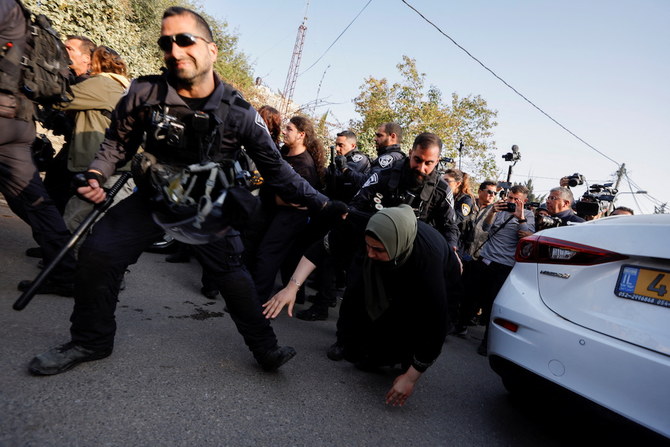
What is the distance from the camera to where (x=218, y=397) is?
204 centimetres

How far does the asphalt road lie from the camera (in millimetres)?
1688

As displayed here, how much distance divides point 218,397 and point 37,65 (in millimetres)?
2491

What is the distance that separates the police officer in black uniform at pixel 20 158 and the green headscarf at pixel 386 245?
1941 mm

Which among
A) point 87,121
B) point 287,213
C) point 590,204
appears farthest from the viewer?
point 590,204

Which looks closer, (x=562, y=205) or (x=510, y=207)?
(x=510, y=207)

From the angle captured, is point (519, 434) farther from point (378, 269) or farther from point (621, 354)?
point (378, 269)

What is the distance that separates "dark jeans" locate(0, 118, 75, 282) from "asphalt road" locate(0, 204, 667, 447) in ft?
1.50

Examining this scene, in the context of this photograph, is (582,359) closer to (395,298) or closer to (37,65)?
(395,298)

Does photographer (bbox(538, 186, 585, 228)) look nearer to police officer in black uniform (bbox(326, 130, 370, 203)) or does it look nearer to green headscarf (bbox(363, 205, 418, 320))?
police officer in black uniform (bbox(326, 130, 370, 203))

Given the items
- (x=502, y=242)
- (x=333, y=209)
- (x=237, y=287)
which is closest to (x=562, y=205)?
(x=502, y=242)

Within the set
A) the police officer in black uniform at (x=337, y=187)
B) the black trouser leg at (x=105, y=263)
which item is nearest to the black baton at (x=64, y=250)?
Result: the black trouser leg at (x=105, y=263)

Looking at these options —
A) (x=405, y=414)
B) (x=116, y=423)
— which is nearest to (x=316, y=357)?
(x=405, y=414)

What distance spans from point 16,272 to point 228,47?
19.8 metres

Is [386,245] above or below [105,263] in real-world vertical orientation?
above
